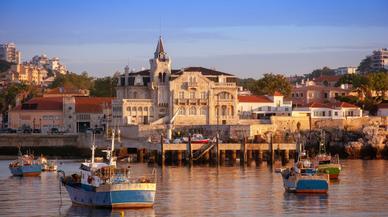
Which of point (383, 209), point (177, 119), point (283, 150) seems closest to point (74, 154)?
point (177, 119)

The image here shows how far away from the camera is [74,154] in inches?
5581

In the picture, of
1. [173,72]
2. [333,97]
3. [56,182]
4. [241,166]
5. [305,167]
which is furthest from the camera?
[333,97]

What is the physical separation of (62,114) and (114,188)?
325ft

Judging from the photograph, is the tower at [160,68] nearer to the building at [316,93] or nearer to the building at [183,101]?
the building at [183,101]

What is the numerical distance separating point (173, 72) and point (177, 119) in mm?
10074

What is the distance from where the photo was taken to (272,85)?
600 feet

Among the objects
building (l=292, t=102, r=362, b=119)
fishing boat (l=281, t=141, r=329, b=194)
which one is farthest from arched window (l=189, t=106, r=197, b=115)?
fishing boat (l=281, t=141, r=329, b=194)

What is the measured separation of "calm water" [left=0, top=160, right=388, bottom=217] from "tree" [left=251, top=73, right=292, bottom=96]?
7825cm

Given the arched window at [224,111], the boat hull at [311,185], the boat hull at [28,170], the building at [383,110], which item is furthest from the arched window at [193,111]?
the boat hull at [311,185]

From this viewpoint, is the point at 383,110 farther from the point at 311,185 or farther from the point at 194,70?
the point at 311,185

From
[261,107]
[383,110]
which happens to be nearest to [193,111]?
[261,107]

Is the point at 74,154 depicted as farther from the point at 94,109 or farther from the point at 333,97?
the point at 333,97

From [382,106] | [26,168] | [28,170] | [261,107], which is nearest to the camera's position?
[26,168]

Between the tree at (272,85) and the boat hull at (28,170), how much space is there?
83.8 metres
